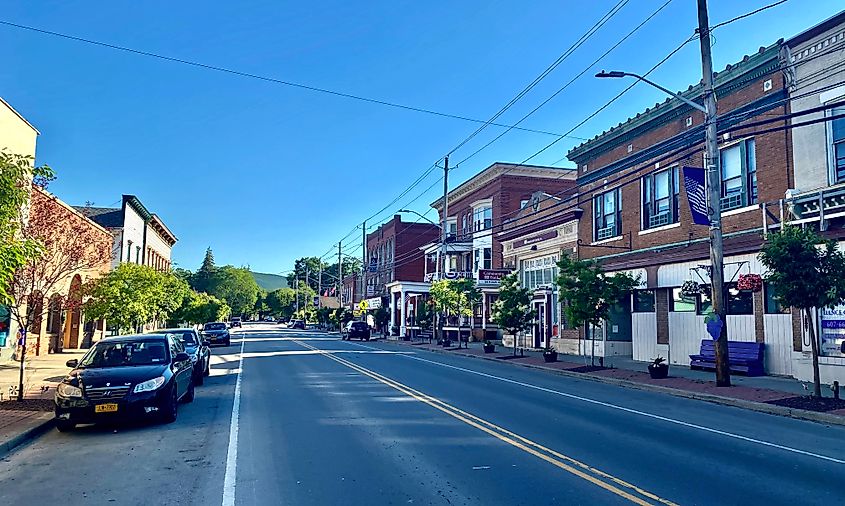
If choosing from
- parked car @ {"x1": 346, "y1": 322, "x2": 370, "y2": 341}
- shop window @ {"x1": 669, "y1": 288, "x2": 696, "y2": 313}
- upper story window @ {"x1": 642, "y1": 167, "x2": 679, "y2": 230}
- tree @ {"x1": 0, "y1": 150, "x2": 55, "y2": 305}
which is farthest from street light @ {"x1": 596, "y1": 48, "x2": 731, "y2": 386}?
parked car @ {"x1": 346, "y1": 322, "x2": 370, "y2": 341}

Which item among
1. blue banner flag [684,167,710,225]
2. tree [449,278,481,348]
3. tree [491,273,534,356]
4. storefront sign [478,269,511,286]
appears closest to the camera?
blue banner flag [684,167,710,225]

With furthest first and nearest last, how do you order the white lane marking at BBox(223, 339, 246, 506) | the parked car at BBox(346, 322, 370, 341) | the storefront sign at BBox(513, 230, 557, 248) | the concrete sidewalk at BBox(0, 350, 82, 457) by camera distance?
the parked car at BBox(346, 322, 370, 341) → the storefront sign at BBox(513, 230, 557, 248) → the concrete sidewalk at BBox(0, 350, 82, 457) → the white lane marking at BBox(223, 339, 246, 506)

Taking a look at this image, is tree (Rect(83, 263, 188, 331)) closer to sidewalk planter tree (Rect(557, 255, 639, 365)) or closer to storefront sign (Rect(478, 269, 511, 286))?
sidewalk planter tree (Rect(557, 255, 639, 365))

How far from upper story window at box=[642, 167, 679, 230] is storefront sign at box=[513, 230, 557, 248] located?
7.64 meters

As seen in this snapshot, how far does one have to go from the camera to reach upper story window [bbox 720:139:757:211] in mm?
21297

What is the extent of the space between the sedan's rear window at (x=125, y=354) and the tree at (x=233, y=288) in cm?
12189

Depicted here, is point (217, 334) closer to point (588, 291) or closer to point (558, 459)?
point (588, 291)

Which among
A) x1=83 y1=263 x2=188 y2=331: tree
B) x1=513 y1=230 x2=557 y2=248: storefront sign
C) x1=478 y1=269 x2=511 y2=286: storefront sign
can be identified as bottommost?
x1=83 y1=263 x2=188 y2=331: tree

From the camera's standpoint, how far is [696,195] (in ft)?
63.2

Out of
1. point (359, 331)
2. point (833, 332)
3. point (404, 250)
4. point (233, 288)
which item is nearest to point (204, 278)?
point (233, 288)

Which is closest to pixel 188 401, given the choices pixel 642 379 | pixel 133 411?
pixel 133 411

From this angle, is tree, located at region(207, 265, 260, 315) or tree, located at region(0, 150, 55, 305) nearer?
tree, located at region(0, 150, 55, 305)

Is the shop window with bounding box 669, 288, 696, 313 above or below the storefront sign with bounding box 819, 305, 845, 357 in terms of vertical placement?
above

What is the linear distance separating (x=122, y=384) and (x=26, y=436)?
1.53 meters
